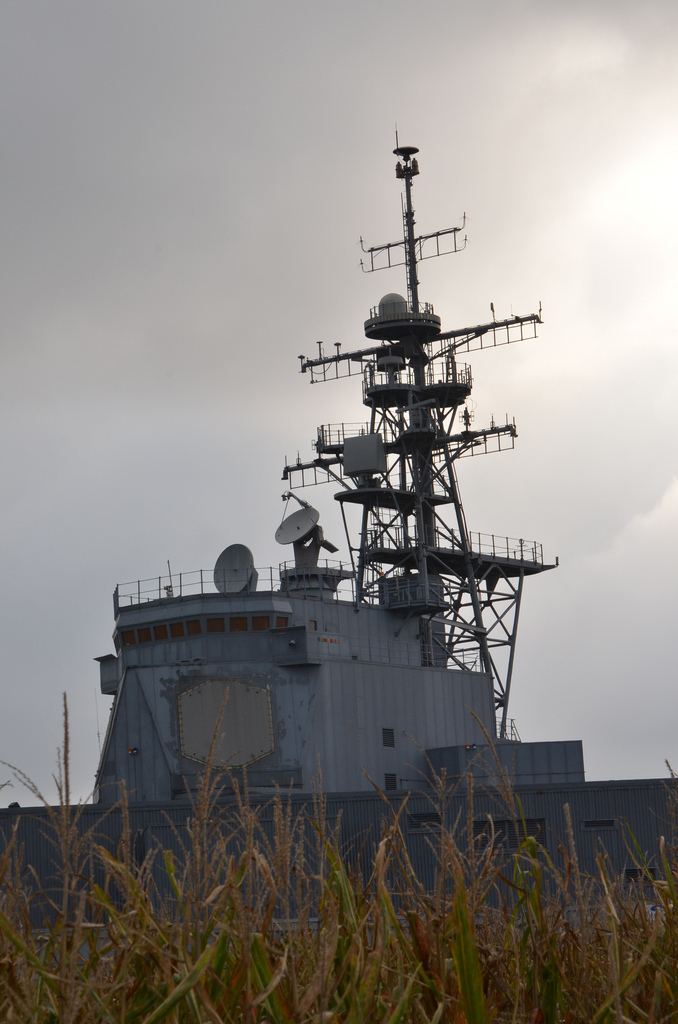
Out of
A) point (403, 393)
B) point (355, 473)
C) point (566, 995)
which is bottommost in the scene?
point (566, 995)

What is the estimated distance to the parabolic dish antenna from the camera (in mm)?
46375

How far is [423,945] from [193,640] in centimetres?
3510

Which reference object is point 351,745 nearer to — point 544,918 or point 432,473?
point 432,473

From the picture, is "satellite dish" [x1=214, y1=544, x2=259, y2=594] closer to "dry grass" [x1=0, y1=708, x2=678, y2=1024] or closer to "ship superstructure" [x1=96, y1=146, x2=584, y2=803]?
"ship superstructure" [x1=96, y1=146, x2=584, y2=803]

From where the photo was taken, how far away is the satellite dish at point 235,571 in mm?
42000

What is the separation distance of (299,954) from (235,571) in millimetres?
35967

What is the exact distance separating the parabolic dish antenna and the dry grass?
39.4m

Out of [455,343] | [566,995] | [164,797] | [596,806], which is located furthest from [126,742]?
[566,995]

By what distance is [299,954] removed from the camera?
647 cm

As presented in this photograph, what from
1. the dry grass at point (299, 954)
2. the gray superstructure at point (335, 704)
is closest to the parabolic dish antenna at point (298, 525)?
the gray superstructure at point (335, 704)

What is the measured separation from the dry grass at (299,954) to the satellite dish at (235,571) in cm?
3518

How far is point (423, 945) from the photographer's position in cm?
602

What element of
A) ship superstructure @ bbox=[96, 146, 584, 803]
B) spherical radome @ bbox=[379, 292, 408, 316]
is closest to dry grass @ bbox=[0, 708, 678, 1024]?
ship superstructure @ bbox=[96, 146, 584, 803]

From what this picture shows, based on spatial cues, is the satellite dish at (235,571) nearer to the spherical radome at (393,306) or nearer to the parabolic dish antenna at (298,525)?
the parabolic dish antenna at (298,525)
